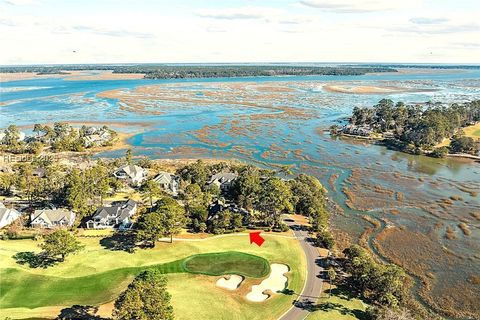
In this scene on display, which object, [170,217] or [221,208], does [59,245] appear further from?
[221,208]

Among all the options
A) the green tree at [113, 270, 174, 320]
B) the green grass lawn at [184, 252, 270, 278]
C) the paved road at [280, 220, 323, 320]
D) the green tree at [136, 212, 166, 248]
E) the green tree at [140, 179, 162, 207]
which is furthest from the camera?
the green tree at [140, 179, 162, 207]

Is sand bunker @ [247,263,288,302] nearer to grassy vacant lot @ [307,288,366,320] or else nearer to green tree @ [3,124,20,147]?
grassy vacant lot @ [307,288,366,320]

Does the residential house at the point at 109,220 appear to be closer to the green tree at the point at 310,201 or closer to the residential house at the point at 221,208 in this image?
the residential house at the point at 221,208

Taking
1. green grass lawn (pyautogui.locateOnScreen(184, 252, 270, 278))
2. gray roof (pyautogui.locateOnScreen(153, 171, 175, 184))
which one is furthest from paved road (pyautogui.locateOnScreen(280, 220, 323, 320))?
gray roof (pyautogui.locateOnScreen(153, 171, 175, 184))

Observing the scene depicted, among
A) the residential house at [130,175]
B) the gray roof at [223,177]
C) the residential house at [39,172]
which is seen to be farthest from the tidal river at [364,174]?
the residential house at [39,172]

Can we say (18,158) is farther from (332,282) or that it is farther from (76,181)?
(332,282)

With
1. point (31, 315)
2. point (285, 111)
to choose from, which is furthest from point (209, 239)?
point (285, 111)

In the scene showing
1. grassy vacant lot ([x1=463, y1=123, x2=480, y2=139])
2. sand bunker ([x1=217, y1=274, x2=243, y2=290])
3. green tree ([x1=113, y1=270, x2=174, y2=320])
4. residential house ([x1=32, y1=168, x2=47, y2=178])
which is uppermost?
grassy vacant lot ([x1=463, y1=123, x2=480, y2=139])

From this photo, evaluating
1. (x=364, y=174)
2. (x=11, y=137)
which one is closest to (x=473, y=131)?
(x=364, y=174)
